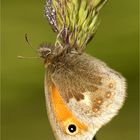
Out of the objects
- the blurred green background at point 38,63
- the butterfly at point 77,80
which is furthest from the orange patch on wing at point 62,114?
the blurred green background at point 38,63

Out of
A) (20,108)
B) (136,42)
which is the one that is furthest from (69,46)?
(136,42)

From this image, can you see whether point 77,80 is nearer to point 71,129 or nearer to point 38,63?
point 71,129

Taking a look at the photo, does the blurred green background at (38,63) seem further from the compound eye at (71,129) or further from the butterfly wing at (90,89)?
the compound eye at (71,129)

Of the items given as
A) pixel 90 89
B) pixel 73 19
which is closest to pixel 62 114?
pixel 90 89

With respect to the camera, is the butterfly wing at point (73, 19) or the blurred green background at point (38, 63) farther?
the blurred green background at point (38, 63)

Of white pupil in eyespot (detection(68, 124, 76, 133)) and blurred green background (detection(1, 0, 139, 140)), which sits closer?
white pupil in eyespot (detection(68, 124, 76, 133))

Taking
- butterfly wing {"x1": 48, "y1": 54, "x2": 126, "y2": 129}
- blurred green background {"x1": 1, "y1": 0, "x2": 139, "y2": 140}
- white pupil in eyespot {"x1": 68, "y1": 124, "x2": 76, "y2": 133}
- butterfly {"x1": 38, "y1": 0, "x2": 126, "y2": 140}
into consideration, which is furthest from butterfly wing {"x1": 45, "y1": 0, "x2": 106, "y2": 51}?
blurred green background {"x1": 1, "y1": 0, "x2": 139, "y2": 140}

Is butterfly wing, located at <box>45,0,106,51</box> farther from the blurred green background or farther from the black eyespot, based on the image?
the blurred green background
